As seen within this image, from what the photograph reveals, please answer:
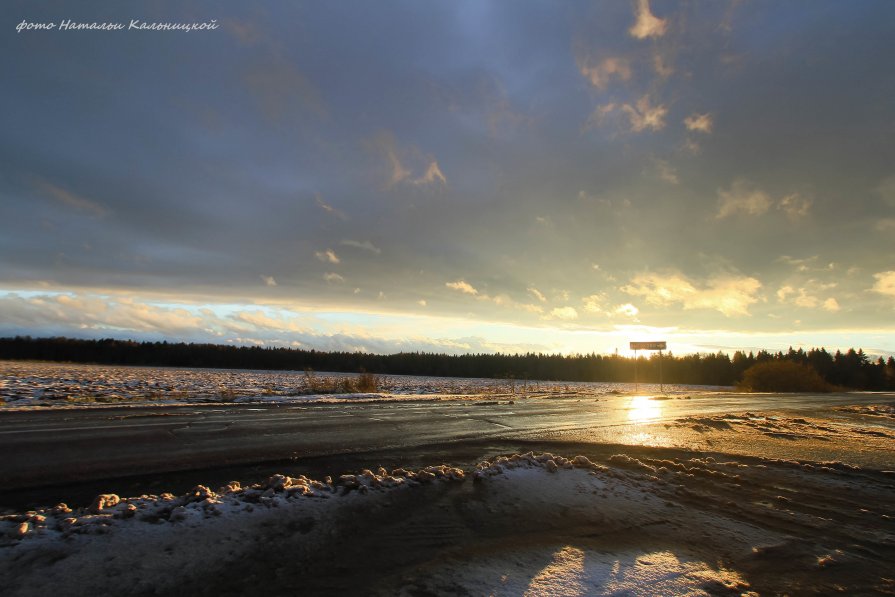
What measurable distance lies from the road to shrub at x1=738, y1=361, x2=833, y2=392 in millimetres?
47308

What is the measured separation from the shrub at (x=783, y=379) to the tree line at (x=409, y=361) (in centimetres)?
5079

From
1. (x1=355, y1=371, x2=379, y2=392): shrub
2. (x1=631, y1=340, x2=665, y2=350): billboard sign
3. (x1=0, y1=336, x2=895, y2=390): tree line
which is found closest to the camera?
(x1=355, y1=371, x2=379, y2=392): shrub

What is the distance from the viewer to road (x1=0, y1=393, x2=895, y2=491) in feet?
20.2

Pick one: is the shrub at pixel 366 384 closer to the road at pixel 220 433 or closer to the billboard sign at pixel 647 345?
the road at pixel 220 433

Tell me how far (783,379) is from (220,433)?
6071 centimetres

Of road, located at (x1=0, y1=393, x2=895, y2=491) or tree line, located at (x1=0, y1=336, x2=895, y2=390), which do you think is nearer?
road, located at (x1=0, y1=393, x2=895, y2=491)

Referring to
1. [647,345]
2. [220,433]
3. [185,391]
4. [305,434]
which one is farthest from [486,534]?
[647,345]

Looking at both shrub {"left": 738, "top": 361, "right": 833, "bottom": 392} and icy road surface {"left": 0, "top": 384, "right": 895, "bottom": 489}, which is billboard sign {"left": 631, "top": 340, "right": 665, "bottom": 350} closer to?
shrub {"left": 738, "top": 361, "right": 833, "bottom": 392}

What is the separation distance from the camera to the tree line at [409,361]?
351ft

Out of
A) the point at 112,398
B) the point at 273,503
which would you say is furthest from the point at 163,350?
the point at 273,503

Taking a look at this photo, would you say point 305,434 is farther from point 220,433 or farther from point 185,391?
point 185,391

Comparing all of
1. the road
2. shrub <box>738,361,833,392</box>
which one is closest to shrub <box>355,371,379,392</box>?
the road

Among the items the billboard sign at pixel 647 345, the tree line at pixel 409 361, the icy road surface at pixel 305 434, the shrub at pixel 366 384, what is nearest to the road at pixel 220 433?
the icy road surface at pixel 305 434

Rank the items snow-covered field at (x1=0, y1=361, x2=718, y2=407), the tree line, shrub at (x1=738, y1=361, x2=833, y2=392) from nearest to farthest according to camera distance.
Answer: snow-covered field at (x1=0, y1=361, x2=718, y2=407) < shrub at (x1=738, y1=361, x2=833, y2=392) < the tree line
